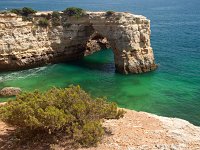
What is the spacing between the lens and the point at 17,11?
50344mm

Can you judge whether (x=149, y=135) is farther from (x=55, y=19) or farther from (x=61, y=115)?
(x=55, y=19)

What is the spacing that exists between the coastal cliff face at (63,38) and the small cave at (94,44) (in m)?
8.40

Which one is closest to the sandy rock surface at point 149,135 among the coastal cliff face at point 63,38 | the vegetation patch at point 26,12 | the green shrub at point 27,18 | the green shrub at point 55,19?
the coastal cliff face at point 63,38

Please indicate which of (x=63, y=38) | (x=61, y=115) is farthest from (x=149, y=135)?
(x=63, y=38)

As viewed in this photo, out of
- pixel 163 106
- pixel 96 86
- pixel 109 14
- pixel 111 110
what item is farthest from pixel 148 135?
pixel 109 14

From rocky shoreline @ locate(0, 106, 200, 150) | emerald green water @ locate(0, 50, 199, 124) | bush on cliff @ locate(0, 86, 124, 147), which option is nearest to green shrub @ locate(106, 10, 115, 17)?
emerald green water @ locate(0, 50, 199, 124)

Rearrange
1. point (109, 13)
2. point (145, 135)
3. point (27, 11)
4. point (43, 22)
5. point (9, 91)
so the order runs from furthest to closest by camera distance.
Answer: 1. point (43, 22)
2. point (27, 11)
3. point (109, 13)
4. point (9, 91)
5. point (145, 135)

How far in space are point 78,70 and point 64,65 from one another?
11.7 feet

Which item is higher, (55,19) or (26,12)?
(26,12)

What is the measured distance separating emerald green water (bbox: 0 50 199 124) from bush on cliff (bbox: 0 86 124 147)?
601 inches

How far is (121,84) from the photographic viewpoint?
42.8 m

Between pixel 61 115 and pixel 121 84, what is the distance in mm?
25953

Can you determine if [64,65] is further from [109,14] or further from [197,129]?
[197,129]

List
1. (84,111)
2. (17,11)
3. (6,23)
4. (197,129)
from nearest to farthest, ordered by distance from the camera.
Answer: (84,111)
(197,129)
(6,23)
(17,11)
